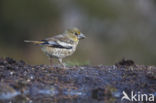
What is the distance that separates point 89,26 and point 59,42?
7303 mm

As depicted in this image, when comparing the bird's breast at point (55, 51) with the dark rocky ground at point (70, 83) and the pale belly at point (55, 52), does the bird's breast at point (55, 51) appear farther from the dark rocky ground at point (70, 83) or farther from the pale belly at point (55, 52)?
Result: the dark rocky ground at point (70, 83)

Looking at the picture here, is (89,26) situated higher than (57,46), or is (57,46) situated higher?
(89,26)

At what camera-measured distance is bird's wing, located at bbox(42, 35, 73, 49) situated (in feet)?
26.2

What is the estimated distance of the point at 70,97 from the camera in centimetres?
625

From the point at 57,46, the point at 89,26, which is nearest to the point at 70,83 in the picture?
the point at 57,46

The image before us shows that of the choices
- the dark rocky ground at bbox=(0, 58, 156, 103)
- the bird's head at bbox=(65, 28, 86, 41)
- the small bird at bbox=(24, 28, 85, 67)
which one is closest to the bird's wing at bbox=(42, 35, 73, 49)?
the small bird at bbox=(24, 28, 85, 67)

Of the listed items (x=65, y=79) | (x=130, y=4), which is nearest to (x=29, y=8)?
(x=130, y=4)

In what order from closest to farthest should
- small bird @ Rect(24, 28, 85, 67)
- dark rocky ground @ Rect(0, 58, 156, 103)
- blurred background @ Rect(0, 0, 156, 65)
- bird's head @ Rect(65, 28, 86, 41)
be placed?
1. dark rocky ground @ Rect(0, 58, 156, 103)
2. small bird @ Rect(24, 28, 85, 67)
3. bird's head @ Rect(65, 28, 86, 41)
4. blurred background @ Rect(0, 0, 156, 65)

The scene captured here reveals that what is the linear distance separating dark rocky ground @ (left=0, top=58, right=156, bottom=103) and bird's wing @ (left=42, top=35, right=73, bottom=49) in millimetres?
901

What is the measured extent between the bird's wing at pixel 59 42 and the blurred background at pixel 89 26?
4.68m

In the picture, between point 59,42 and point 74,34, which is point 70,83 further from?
point 74,34

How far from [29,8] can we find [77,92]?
8046 millimetres

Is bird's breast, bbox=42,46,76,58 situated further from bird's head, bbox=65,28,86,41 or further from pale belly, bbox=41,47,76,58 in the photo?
bird's head, bbox=65,28,86,41

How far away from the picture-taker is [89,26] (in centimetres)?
1543
